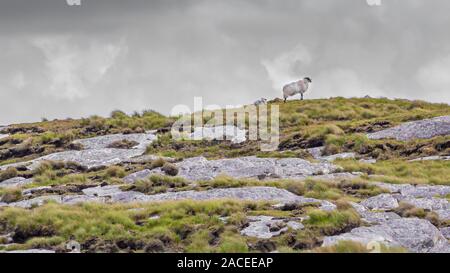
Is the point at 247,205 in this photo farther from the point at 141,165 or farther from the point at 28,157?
the point at 28,157

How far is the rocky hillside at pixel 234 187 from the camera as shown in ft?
79.8

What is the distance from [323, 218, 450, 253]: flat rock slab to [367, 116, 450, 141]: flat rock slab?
19555 millimetres

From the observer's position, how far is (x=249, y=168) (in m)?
38.2

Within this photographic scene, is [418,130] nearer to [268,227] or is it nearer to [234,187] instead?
[234,187]

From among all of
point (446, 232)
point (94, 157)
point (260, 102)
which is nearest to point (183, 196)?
point (446, 232)

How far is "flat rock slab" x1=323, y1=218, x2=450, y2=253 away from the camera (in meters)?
22.8

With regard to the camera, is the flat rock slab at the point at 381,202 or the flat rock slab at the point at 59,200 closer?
the flat rock slab at the point at 381,202

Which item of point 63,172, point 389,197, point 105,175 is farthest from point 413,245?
point 63,172

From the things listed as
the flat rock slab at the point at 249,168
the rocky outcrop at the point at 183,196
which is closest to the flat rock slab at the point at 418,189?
the rocky outcrop at the point at 183,196

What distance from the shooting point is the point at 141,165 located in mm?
41688

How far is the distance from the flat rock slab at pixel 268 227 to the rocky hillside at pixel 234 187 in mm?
44

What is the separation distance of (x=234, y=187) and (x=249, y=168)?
5.46 meters

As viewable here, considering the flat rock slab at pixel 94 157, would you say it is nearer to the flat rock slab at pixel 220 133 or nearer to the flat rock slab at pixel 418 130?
the flat rock slab at pixel 220 133
